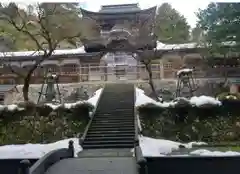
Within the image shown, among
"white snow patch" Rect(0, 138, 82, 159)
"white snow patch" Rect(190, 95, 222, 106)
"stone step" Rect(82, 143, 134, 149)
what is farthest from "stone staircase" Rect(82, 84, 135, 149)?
"white snow patch" Rect(190, 95, 222, 106)

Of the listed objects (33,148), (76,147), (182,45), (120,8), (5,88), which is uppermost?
(120,8)

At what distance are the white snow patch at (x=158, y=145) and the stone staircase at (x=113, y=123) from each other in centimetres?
44

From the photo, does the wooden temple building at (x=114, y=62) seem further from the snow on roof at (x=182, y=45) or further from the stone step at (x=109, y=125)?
the stone step at (x=109, y=125)

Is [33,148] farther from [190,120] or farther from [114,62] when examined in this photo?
[114,62]

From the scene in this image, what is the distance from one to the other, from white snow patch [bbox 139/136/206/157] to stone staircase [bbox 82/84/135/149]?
44 centimetres

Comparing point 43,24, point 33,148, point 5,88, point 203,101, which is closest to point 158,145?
point 203,101

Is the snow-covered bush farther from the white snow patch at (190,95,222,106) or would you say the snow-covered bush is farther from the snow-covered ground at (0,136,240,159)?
the snow-covered ground at (0,136,240,159)

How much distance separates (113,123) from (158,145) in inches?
87.9

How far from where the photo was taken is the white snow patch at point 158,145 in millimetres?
11469

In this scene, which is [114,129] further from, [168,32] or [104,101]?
[168,32]

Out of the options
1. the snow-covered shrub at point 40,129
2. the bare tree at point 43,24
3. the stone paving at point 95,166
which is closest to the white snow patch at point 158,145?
the snow-covered shrub at point 40,129

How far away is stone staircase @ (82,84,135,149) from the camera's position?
38.5 feet

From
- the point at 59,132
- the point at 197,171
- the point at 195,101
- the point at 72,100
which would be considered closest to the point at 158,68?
the point at 72,100

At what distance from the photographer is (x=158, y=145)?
1209cm
